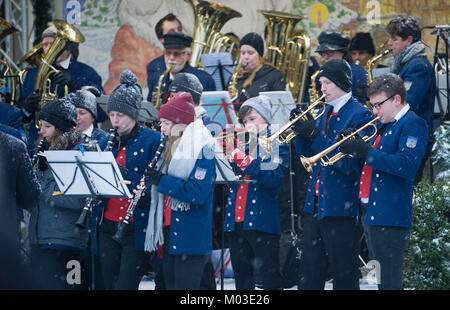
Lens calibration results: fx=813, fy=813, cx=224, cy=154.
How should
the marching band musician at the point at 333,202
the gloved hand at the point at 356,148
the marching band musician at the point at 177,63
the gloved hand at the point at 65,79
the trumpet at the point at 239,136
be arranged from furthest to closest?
the gloved hand at the point at 65,79
the marching band musician at the point at 177,63
the trumpet at the point at 239,136
the marching band musician at the point at 333,202
the gloved hand at the point at 356,148

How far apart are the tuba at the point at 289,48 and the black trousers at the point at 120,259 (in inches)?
147

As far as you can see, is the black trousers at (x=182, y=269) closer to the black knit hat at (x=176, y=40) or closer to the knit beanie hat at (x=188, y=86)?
the knit beanie hat at (x=188, y=86)

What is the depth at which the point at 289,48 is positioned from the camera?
9.28 metres

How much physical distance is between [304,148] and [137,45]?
6.65 metres

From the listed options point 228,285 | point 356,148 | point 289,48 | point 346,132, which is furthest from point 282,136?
point 289,48

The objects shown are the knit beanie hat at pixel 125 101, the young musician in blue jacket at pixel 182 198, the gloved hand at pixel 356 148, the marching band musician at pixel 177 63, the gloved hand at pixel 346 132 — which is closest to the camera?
the young musician in blue jacket at pixel 182 198

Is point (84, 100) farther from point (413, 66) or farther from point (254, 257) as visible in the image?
point (413, 66)

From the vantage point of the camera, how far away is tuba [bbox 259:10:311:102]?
914 cm

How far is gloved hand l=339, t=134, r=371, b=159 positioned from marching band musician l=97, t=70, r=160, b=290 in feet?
4.65

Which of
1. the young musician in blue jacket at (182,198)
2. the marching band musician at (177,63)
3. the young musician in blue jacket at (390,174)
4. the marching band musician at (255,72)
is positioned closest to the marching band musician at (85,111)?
the young musician in blue jacket at (182,198)

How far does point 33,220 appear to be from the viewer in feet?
19.4

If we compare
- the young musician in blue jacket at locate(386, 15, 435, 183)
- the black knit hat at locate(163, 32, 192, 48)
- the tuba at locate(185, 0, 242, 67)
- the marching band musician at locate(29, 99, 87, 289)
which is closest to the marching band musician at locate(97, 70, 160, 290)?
the marching band musician at locate(29, 99, 87, 289)

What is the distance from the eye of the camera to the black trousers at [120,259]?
5742 millimetres
